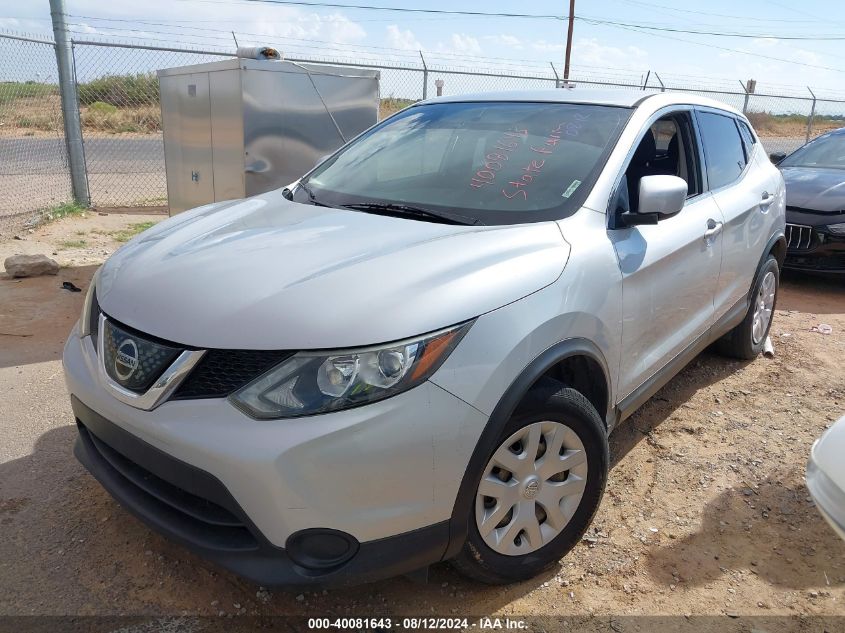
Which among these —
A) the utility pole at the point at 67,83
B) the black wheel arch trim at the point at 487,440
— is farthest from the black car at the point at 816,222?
the utility pole at the point at 67,83

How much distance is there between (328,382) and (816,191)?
6733 millimetres

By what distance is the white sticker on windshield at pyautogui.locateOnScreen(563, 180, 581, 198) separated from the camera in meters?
2.70

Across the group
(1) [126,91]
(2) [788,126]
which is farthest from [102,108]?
(2) [788,126]

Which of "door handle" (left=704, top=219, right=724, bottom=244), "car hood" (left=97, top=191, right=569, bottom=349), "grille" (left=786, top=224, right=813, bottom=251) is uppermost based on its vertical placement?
"car hood" (left=97, top=191, right=569, bottom=349)

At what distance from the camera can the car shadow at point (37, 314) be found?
14.7ft

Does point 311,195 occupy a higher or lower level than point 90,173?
higher

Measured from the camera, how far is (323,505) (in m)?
1.84

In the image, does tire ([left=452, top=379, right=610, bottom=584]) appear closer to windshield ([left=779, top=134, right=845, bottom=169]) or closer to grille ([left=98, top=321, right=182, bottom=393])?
grille ([left=98, top=321, right=182, bottom=393])

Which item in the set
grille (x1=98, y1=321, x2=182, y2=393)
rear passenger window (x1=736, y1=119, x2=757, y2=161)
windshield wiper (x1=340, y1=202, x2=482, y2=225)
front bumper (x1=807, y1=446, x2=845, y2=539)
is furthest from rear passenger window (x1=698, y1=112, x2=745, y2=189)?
grille (x1=98, y1=321, x2=182, y2=393)

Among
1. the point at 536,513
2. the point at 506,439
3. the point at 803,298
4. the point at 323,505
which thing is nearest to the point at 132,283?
the point at 323,505

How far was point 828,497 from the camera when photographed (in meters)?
1.93

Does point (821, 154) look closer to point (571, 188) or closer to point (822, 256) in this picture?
point (822, 256)

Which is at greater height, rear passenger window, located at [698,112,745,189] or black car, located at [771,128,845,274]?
rear passenger window, located at [698,112,745,189]

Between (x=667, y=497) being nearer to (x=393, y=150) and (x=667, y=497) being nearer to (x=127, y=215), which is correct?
(x=393, y=150)
